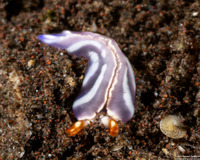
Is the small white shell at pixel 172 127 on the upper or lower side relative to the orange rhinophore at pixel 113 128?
lower

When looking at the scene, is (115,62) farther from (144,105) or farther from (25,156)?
(25,156)

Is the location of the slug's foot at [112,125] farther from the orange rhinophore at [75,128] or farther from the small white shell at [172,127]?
the small white shell at [172,127]

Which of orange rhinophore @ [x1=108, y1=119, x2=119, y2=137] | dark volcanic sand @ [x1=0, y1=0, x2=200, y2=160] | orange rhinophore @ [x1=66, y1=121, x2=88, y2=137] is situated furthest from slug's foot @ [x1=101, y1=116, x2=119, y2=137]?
orange rhinophore @ [x1=66, y1=121, x2=88, y2=137]

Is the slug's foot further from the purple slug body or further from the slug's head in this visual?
the purple slug body

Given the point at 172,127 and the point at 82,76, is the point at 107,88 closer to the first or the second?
the point at 82,76

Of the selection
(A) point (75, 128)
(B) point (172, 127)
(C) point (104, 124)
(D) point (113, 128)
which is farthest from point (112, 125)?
(B) point (172, 127)

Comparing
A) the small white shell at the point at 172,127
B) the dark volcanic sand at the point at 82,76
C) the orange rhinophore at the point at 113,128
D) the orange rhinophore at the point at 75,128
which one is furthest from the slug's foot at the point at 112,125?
the small white shell at the point at 172,127
